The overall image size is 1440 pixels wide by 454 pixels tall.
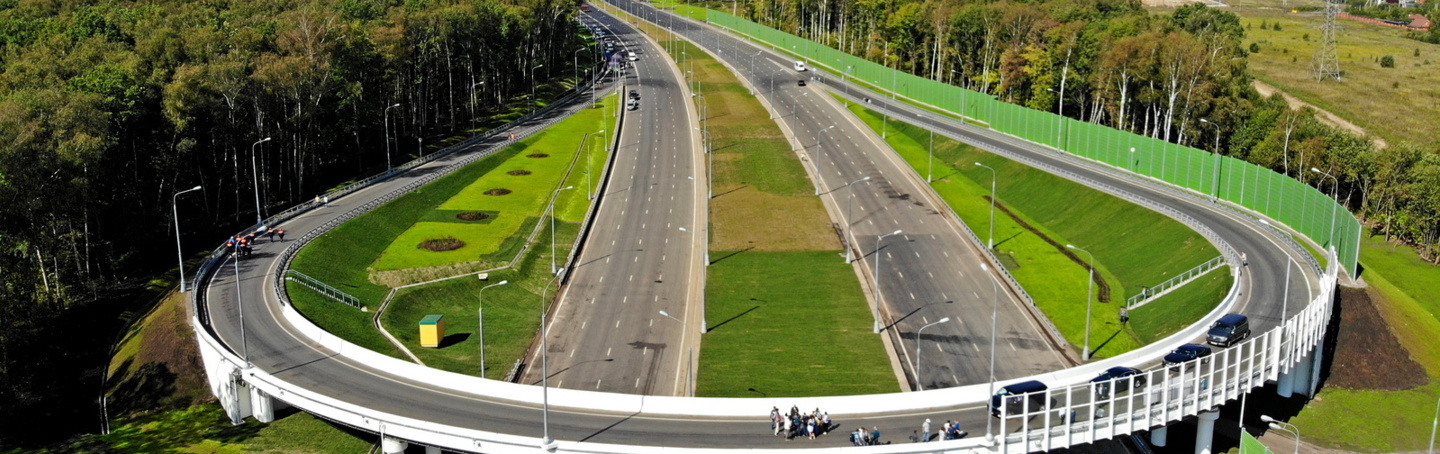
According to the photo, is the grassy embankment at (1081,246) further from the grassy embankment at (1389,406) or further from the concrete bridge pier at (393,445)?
the concrete bridge pier at (393,445)

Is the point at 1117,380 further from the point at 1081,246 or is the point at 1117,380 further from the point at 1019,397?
the point at 1081,246

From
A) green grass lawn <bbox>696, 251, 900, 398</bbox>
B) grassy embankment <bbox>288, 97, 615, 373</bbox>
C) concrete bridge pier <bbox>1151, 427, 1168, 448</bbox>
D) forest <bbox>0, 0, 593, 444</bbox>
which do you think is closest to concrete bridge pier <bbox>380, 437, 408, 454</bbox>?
grassy embankment <bbox>288, 97, 615, 373</bbox>

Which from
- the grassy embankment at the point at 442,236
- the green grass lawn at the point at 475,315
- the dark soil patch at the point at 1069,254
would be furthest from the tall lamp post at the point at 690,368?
the dark soil patch at the point at 1069,254

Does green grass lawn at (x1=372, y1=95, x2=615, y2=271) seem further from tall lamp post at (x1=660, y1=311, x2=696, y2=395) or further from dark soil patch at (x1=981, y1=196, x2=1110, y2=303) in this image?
dark soil patch at (x1=981, y1=196, x2=1110, y2=303)

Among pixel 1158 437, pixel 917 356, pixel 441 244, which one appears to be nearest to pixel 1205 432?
pixel 1158 437

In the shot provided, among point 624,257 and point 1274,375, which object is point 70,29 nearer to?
point 624,257

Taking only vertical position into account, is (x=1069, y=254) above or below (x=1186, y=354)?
below
